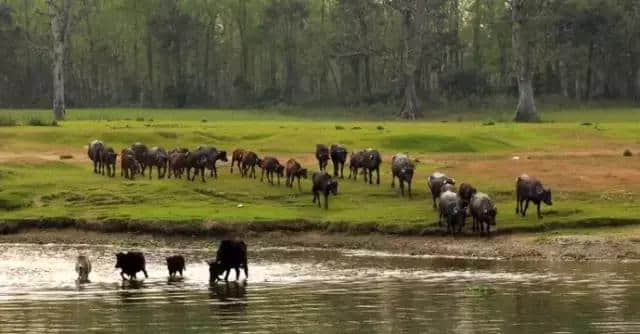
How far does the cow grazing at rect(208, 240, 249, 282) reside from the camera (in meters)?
26.2

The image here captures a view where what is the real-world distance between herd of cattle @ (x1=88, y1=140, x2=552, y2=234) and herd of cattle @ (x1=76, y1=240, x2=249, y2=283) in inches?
343

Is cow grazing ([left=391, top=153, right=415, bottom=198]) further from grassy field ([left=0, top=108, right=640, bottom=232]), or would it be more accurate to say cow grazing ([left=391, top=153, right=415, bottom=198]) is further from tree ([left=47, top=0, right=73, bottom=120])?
tree ([left=47, top=0, right=73, bottom=120])

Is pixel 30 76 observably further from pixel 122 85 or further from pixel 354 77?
pixel 354 77

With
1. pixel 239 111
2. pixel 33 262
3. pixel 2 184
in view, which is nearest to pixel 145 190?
pixel 2 184

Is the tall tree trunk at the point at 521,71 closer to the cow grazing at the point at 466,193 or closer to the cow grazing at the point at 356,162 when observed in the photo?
the cow grazing at the point at 356,162

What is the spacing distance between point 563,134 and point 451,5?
173 feet

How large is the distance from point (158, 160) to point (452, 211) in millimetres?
13970

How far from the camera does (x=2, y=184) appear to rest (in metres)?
41.4

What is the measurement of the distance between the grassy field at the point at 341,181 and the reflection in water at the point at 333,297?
5.57 metres

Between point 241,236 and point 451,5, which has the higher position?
point 451,5

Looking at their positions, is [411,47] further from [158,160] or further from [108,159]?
[108,159]

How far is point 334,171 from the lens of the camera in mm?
43156

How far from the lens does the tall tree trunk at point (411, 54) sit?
282 ft

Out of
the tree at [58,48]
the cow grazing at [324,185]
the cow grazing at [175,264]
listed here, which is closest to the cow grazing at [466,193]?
the cow grazing at [324,185]
